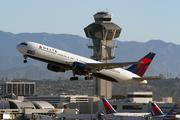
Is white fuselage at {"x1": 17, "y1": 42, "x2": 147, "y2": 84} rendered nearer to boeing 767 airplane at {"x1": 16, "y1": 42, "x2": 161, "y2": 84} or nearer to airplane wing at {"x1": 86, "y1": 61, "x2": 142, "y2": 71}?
boeing 767 airplane at {"x1": 16, "y1": 42, "x2": 161, "y2": 84}

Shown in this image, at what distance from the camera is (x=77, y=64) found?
2928 inches

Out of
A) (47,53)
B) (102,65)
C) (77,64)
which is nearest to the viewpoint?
(47,53)

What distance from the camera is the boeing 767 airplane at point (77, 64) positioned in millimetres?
70125

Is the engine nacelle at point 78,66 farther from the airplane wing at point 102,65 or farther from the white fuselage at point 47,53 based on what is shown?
the airplane wing at point 102,65

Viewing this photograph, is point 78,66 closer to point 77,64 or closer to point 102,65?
point 77,64

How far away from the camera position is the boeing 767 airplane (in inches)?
2761

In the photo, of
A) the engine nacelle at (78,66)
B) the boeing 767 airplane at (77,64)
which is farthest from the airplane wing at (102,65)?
the engine nacelle at (78,66)

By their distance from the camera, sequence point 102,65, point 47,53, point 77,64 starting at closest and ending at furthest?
point 47,53 → point 77,64 → point 102,65

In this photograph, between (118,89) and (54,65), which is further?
(118,89)

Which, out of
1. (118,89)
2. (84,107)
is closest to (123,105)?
(118,89)

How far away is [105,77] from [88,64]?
973 centimetres

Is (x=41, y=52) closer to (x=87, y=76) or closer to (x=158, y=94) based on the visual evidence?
(x=87, y=76)

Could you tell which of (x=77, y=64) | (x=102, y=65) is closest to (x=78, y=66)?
(x=77, y=64)

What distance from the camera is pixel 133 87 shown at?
541 ft
